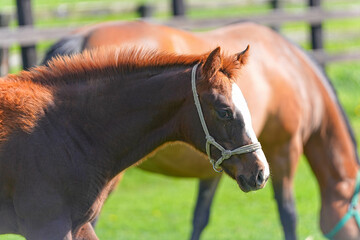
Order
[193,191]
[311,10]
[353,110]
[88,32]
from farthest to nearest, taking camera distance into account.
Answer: [353,110], [311,10], [193,191], [88,32]

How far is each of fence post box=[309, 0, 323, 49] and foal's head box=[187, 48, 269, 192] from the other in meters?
5.72

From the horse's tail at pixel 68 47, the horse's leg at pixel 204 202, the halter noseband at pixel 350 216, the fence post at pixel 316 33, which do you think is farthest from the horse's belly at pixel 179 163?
the fence post at pixel 316 33

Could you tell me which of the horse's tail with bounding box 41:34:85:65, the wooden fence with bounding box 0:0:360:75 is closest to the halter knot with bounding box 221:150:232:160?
the horse's tail with bounding box 41:34:85:65

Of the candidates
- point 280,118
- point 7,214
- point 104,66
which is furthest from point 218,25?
point 7,214

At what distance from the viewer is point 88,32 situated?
17.7 feet

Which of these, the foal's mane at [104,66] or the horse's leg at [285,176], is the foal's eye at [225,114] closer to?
the foal's mane at [104,66]

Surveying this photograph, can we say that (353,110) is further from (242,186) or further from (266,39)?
(242,186)

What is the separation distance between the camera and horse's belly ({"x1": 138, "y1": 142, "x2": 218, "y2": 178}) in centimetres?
533

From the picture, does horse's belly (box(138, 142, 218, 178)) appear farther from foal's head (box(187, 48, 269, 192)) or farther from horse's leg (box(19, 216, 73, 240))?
horse's leg (box(19, 216, 73, 240))

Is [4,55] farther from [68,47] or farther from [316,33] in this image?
[316,33]

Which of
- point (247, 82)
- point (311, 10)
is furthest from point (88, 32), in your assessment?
point (311, 10)

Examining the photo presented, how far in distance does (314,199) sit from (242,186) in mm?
3939

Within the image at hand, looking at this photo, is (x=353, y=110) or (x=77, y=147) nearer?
(x=77, y=147)

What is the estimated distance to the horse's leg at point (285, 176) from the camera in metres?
5.80
